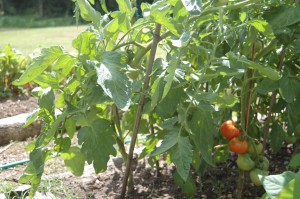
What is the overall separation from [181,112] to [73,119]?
427mm

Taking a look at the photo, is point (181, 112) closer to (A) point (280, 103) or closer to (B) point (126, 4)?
(B) point (126, 4)

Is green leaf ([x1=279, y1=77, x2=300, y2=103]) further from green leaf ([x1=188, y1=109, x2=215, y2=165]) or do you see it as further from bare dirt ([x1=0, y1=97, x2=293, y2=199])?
bare dirt ([x1=0, y1=97, x2=293, y2=199])

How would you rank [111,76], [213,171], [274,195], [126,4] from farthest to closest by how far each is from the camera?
[213,171] → [126,4] → [111,76] → [274,195]

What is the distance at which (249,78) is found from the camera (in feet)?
5.82

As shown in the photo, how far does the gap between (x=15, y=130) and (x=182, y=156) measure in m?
2.21

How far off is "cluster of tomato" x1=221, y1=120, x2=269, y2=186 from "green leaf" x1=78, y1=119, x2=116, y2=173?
0.45m

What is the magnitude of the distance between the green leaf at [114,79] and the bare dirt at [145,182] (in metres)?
0.92

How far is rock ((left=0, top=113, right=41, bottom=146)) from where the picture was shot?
3383 mm

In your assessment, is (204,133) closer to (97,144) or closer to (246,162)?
(246,162)

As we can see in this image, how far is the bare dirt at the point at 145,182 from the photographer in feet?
7.47

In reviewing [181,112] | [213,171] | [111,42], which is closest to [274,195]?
[181,112]

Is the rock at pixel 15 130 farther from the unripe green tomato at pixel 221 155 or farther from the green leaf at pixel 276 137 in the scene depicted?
the green leaf at pixel 276 137

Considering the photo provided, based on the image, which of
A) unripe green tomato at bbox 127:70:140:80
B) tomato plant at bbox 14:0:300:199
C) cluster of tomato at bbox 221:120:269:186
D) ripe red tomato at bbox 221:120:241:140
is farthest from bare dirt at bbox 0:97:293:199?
unripe green tomato at bbox 127:70:140:80

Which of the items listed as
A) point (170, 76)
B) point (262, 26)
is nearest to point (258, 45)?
point (262, 26)
